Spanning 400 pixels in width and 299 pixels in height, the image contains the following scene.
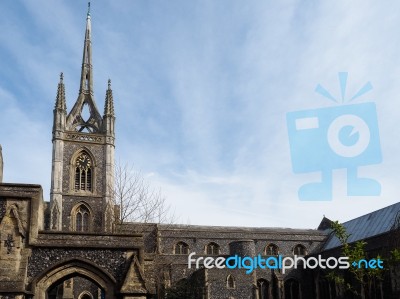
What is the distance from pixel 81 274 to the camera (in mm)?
14930

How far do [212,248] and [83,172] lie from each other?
12782 mm

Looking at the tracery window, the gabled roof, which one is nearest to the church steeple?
the tracery window

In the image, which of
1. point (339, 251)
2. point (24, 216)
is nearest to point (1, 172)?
point (24, 216)

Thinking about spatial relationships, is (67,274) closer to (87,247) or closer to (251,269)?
(87,247)

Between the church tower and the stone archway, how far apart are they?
2215 cm

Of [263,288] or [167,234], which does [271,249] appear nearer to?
[263,288]

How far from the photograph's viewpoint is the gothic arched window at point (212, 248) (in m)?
39.3

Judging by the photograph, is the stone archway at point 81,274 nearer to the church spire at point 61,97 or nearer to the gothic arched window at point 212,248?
the gothic arched window at point 212,248

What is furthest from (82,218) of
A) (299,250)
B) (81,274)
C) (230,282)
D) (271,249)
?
(81,274)

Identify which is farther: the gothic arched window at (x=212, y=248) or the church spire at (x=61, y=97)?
the church spire at (x=61, y=97)

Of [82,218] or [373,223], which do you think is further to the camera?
[82,218]

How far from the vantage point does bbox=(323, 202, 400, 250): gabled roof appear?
3312 cm

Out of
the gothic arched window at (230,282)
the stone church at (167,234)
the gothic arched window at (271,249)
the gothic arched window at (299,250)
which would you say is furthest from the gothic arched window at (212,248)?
the gothic arched window at (299,250)

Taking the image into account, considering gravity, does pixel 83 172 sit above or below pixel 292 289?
above
